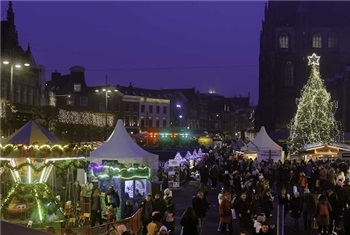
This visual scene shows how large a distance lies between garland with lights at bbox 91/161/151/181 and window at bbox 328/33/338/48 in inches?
2288

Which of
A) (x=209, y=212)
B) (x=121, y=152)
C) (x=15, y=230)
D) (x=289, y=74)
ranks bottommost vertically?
(x=209, y=212)

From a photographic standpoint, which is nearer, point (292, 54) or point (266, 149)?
point (266, 149)

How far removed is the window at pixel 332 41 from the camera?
71.2 meters

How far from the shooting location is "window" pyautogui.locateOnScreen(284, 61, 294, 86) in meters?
70.4

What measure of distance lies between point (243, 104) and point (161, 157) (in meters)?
94.1

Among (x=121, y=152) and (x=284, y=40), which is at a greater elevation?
(x=284, y=40)

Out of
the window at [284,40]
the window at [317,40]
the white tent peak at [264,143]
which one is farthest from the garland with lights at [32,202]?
the window at [317,40]

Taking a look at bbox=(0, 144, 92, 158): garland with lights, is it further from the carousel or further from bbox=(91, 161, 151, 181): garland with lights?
bbox=(91, 161, 151, 181): garland with lights

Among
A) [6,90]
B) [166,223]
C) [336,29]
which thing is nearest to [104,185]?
[166,223]

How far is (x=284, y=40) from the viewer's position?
7094 centimetres

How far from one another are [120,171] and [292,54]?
5597 centimetres

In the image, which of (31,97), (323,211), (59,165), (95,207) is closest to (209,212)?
(95,207)

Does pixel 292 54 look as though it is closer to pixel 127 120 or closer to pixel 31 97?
pixel 127 120

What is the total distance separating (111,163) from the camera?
18.8 metres
